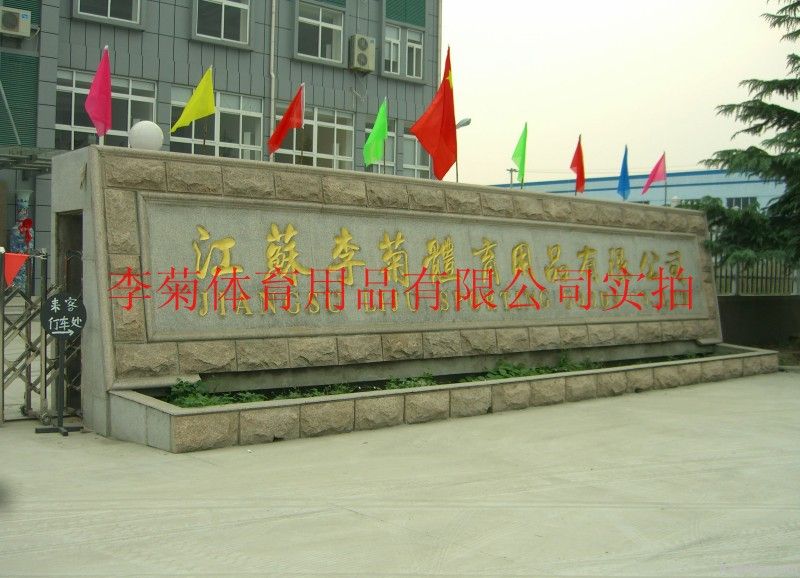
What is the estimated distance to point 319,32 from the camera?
22.3 meters

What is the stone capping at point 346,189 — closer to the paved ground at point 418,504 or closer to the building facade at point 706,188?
the paved ground at point 418,504

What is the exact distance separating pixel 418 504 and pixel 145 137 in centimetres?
437

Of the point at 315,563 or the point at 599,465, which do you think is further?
the point at 599,465

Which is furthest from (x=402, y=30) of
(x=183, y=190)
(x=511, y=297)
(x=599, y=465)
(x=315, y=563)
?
(x=315, y=563)

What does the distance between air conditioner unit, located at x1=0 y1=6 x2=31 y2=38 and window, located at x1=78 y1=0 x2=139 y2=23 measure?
135 cm

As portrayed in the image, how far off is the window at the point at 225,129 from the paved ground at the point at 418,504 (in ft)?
43.5

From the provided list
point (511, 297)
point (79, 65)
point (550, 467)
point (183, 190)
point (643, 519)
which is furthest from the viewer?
point (79, 65)

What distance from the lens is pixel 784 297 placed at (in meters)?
15.6

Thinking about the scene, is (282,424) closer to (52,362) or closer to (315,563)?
(52,362)

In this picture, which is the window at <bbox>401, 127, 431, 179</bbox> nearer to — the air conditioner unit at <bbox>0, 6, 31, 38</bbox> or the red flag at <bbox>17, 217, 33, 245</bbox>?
the red flag at <bbox>17, 217, 33, 245</bbox>

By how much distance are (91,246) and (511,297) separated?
4952mm

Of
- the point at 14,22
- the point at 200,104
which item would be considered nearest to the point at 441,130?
the point at 200,104

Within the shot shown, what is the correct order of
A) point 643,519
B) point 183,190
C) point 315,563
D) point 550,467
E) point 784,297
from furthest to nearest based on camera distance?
point 784,297 → point 183,190 → point 550,467 → point 643,519 → point 315,563

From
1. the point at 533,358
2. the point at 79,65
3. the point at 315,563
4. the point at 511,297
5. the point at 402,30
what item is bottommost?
the point at 315,563
